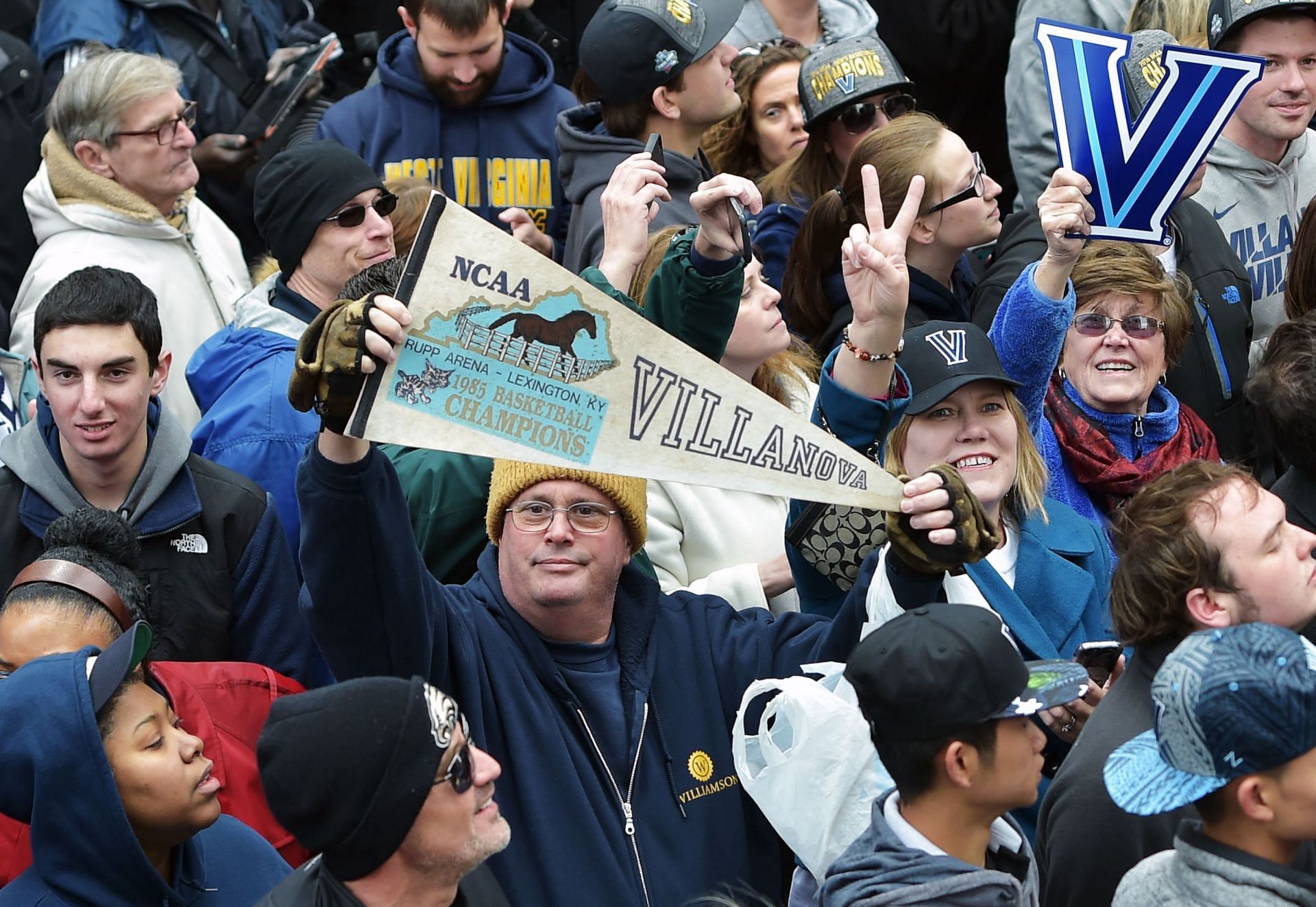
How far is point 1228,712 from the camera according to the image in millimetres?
2680

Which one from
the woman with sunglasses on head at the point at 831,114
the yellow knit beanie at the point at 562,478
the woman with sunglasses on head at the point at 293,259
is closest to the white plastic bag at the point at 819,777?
the yellow knit beanie at the point at 562,478

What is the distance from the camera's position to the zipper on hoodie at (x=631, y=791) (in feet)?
11.5

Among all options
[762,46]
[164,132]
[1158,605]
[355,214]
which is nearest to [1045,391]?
[1158,605]

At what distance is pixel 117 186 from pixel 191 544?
1888mm

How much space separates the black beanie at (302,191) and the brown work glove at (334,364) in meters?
2.09

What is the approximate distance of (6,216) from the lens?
631 centimetres

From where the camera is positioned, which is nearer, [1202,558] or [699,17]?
[1202,558]

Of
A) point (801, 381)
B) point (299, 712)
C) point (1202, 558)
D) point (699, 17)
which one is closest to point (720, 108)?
point (699, 17)

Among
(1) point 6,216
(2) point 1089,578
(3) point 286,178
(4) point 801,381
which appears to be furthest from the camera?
(1) point 6,216

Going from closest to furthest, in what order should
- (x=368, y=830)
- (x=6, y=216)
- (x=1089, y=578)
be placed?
(x=368, y=830) < (x=1089, y=578) < (x=6, y=216)

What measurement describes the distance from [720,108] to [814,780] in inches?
119

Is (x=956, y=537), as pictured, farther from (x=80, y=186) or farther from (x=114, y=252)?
(x=80, y=186)

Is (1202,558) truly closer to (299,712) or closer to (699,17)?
(299,712)

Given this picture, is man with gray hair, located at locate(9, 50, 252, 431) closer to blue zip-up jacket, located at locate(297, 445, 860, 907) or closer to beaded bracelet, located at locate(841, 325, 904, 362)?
blue zip-up jacket, located at locate(297, 445, 860, 907)
